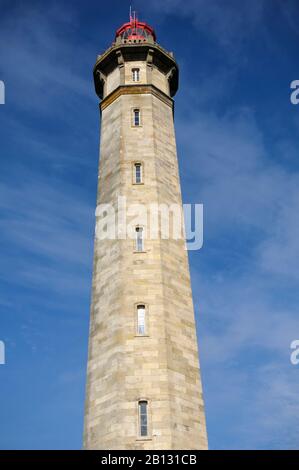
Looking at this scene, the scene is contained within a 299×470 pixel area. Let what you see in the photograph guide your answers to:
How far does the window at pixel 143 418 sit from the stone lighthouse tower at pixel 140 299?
0.05 m

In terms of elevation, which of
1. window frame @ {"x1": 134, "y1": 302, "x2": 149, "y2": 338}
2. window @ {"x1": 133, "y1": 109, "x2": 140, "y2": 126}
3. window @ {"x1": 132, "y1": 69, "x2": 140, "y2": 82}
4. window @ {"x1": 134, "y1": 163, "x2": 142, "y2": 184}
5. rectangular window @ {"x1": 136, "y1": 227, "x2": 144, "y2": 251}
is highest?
window @ {"x1": 132, "y1": 69, "x2": 140, "y2": 82}

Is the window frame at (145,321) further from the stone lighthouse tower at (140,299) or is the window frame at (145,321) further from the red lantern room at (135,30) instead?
the red lantern room at (135,30)

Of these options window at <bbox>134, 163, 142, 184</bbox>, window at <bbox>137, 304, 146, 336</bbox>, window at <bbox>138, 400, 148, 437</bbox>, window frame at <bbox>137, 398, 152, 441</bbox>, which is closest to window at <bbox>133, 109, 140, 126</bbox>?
window at <bbox>134, 163, 142, 184</bbox>

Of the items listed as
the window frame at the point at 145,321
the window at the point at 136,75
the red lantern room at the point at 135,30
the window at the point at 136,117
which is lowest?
the window frame at the point at 145,321

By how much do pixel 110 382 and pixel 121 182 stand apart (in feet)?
40.9

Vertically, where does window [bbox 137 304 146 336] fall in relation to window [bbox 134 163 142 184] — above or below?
below

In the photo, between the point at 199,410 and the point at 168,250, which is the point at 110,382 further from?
the point at 168,250

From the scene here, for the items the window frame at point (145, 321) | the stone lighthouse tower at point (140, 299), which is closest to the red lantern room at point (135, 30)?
the stone lighthouse tower at point (140, 299)

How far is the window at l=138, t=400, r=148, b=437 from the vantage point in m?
26.0

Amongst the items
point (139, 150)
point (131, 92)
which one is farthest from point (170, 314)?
point (131, 92)

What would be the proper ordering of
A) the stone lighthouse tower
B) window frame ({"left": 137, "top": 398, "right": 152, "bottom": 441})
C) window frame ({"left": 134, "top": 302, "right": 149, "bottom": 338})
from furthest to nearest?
window frame ({"left": 134, "top": 302, "right": 149, "bottom": 338}), the stone lighthouse tower, window frame ({"left": 137, "top": 398, "right": 152, "bottom": 441})

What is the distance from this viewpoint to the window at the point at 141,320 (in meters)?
28.8

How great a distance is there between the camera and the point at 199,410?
28.0m

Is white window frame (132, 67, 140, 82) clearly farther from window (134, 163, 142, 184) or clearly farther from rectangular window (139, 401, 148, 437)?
rectangular window (139, 401, 148, 437)
